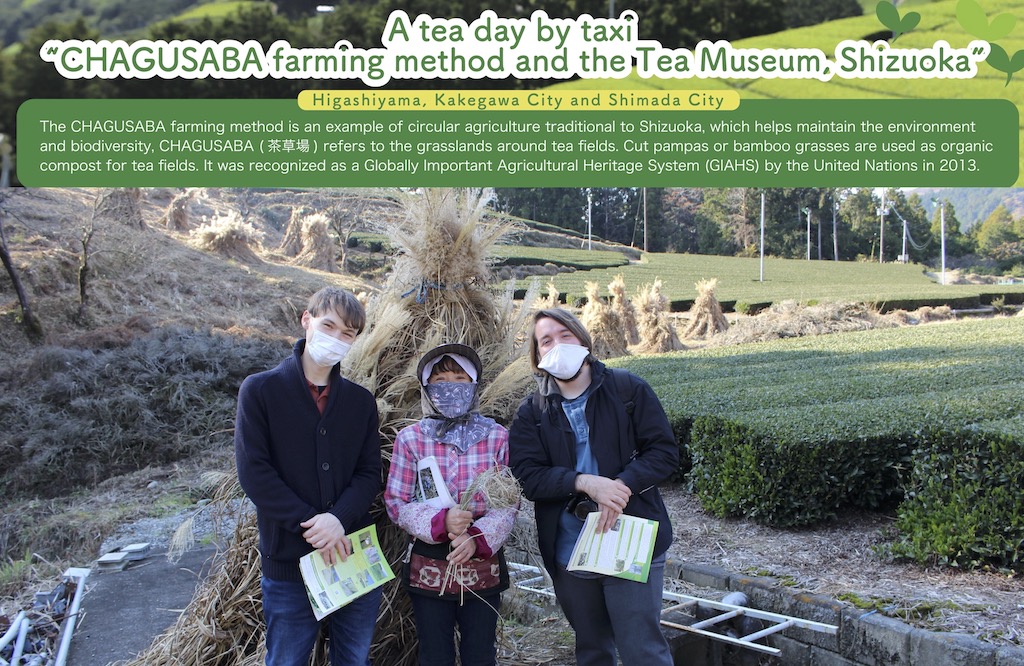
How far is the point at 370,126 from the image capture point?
5.98m

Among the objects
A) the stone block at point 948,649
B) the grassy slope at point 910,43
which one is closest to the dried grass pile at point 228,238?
the grassy slope at point 910,43

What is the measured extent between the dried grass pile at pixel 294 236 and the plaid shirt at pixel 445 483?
18.6 m

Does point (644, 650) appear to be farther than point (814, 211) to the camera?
No

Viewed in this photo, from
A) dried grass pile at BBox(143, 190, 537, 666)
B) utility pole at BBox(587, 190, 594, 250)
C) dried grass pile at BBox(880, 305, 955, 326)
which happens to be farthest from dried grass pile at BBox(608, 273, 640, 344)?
dried grass pile at BBox(143, 190, 537, 666)

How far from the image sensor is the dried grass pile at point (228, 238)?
18453 millimetres

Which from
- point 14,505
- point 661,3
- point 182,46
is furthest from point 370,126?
point 661,3

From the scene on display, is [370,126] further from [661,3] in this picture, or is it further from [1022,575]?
Result: [661,3]

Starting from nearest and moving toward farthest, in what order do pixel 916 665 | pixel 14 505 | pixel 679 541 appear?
1. pixel 916 665
2. pixel 679 541
3. pixel 14 505

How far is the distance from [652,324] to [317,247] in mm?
9279

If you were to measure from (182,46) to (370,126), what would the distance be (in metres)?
1.77

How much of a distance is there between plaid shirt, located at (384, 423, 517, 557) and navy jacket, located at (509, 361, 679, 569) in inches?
4.1

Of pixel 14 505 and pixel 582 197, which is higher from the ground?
pixel 582 197

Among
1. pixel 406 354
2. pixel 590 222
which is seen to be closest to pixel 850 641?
pixel 406 354

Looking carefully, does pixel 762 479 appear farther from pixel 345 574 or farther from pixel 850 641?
pixel 345 574
